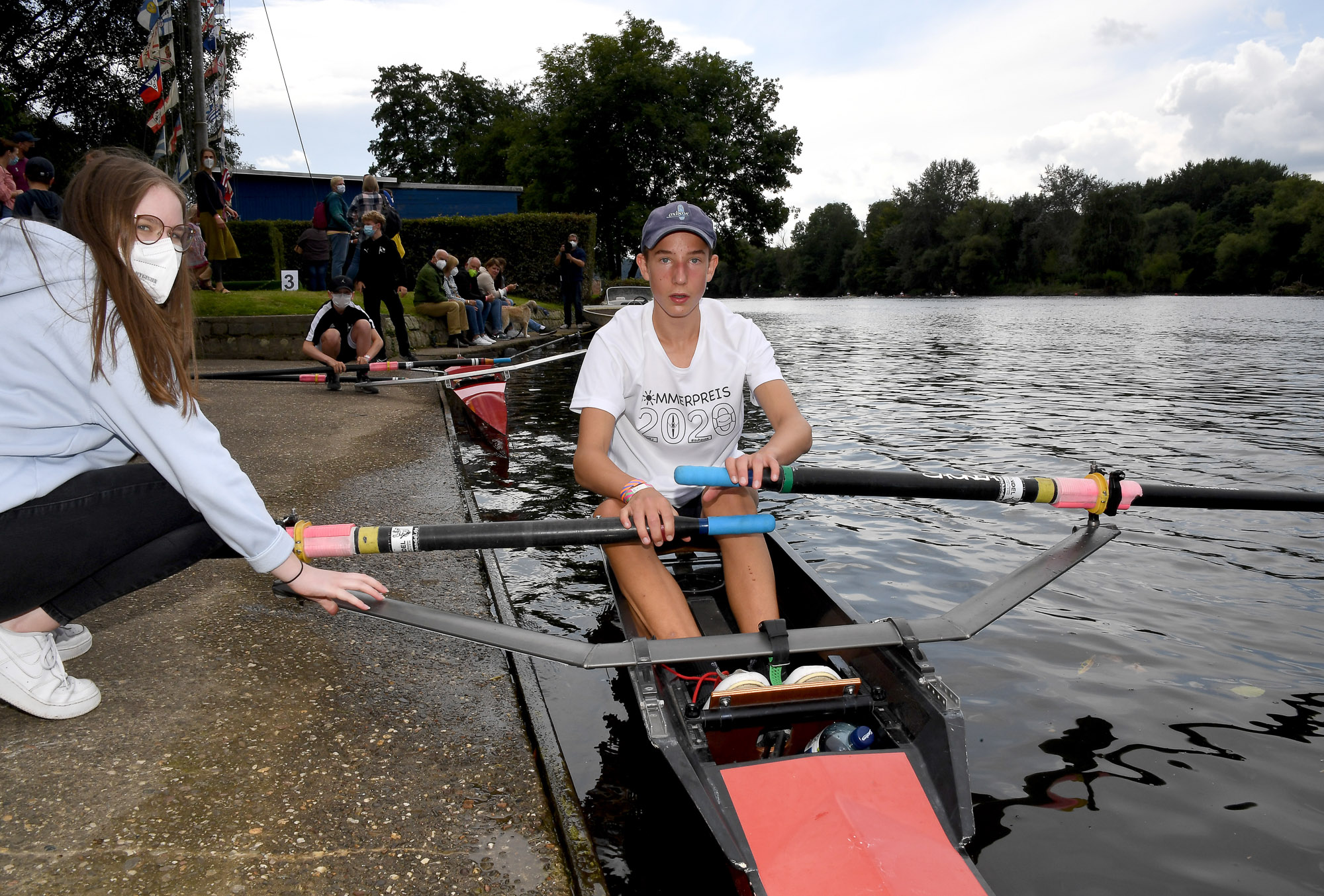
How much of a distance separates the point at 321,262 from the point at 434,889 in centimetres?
1653

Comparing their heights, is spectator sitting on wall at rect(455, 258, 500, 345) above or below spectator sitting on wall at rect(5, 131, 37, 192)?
below

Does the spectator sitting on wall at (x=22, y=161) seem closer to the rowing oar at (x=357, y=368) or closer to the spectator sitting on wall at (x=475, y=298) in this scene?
the rowing oar at (x=357, y=368)

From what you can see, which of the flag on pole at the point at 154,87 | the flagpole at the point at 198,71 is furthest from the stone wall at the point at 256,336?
the flag on pole at the point at 154,87

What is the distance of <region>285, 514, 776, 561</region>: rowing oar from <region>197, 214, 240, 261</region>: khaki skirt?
1221 cm

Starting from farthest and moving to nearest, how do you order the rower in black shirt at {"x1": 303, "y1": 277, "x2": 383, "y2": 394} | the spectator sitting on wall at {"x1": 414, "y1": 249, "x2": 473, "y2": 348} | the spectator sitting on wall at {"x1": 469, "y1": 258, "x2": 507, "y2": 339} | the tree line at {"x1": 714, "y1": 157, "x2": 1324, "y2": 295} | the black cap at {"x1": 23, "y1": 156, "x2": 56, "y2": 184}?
1. the tree line at {"x1": 714, "y1": 157, "x2": 1324, "y2": 295}
2. the spectator sitting on wall at {"x1": 469, "y1": 258, "x2": 507, "y2": 339}
3. the spectator sitting on wall at {"x1": 414, "y1": 249, "x2": 473, "y2": 348}
4. the rower in black shirt at {"x1": 303, "y1": 277, "x2": 383, "y2": 394}
5. the black cap at {"x1": 23, "y1": 156, "x2": 56, "y2": 184}

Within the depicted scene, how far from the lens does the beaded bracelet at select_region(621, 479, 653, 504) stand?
10.4 ft

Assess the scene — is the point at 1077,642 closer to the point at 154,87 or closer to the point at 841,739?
the point at 841,739

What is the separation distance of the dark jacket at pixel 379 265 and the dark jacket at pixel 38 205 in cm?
412

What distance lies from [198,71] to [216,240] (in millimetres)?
2483

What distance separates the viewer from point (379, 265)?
12.5m

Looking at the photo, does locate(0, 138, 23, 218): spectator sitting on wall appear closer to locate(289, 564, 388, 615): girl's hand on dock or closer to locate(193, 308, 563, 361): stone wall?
locate(193, 308, 563, 361): stone wall

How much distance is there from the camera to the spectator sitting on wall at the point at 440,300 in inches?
661

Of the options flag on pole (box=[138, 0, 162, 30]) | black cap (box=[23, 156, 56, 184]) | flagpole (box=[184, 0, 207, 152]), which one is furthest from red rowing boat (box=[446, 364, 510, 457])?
flag on pole (box=[138, 0, 162, 30])

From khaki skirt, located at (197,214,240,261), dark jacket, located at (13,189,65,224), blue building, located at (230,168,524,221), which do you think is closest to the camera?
dark jacket, located at (13,189,65,224)
